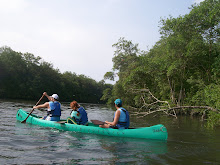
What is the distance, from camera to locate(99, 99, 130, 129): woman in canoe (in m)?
6.62

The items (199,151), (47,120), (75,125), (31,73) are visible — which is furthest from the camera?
(31,73)

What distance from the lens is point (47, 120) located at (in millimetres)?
8586

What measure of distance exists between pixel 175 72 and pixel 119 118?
40.9 feet

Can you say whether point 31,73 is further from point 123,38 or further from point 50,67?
point 123,38

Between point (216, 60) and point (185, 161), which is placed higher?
point (216, 60)

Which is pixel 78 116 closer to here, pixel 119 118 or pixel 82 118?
pixel 82 118

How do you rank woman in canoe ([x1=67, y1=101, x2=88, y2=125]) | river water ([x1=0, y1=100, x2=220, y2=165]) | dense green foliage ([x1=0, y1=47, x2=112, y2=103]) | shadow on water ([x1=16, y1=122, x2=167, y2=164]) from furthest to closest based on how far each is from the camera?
dense green foliage ([x1=0, y1=47, x2=112, y2=103]) < woman in canoe ([x1=67, y1=101, x2=88, y2=125]) < shadow on water ([x1=16, y1=122, x2=167, y2=164]) < river water ([x1=0, y1=100, x2=220, y2=165])

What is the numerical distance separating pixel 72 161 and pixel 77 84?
64.6 m

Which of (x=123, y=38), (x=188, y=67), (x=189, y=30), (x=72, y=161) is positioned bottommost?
(x=72, y=161)

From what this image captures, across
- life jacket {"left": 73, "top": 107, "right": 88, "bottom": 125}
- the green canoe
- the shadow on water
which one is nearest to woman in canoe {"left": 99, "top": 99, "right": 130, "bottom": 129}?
the green canoe

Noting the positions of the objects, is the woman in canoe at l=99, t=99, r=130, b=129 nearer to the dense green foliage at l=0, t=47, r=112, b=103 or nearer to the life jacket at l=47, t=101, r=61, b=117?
the life jacket at l=47, t=101, r=61, b=117

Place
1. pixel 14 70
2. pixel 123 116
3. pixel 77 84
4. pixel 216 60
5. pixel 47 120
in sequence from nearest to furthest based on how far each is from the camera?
pixel 123 116 < pixel 47 120 < pixel 216 60 < pixel 14 70 < pixel 77 84

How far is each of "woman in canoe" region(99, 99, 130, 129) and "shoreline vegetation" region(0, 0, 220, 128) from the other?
2.62m

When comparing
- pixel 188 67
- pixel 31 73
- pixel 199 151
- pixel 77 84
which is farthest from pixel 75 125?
pixel 77 84
